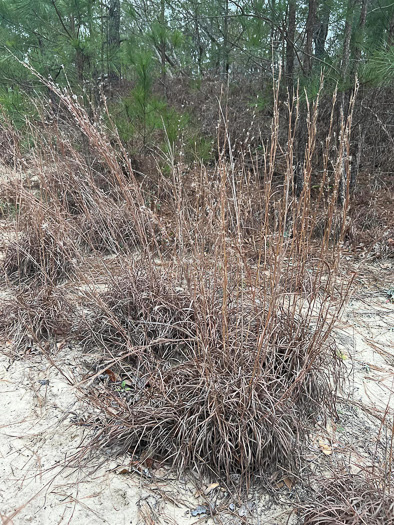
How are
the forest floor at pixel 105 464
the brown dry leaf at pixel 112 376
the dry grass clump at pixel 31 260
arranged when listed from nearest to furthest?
the forest floor at pixel 105 464
the brown dry leaf at pixel 112 376
the dry grass clump at pixel 31 260

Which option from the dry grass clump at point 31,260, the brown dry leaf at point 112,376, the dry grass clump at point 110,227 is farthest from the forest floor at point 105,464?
the dry grass clump at point 31,260

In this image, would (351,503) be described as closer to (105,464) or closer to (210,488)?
(210,488)

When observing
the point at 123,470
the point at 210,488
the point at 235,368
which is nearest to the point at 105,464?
the point at 123,470

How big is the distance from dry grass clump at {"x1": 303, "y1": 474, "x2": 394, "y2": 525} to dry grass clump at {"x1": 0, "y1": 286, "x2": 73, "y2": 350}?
1.71m

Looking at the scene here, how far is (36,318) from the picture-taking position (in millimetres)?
2391

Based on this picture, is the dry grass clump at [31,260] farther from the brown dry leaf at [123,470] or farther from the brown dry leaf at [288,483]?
the brown dry leaf at [288,483]

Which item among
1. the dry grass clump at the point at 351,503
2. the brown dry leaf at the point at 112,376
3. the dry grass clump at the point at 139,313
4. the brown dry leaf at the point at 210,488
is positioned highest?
the dry grass clump at the point at 139,313

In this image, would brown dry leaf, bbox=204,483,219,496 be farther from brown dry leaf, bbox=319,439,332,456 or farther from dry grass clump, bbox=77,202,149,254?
dry grass clump, bbox=77,202,149,254

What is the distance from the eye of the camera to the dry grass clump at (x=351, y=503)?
121cm

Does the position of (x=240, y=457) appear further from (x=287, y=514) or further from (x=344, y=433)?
(x=344, y=433)

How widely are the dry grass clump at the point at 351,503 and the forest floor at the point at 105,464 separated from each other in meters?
0.08

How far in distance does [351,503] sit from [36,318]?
6.40 ft

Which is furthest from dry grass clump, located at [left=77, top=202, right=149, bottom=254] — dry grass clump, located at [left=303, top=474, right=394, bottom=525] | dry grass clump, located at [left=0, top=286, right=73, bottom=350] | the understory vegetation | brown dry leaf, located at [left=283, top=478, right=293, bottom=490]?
dry grass clump, located at [left=303, top=474, right=394, bottom=525]

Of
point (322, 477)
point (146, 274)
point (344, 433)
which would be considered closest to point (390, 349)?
point (344, 433)
